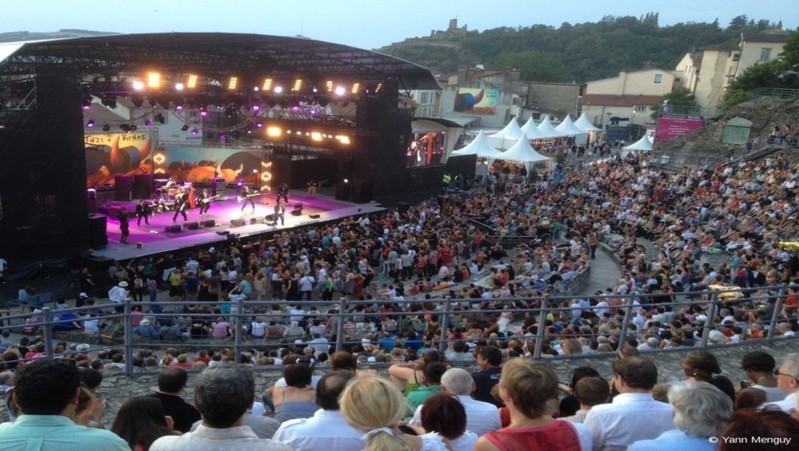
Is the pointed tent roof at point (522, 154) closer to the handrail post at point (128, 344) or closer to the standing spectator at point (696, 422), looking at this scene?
the handrail post at point (128, 344)

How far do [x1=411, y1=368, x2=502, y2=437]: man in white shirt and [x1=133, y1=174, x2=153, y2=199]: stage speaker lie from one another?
23115 millimetres

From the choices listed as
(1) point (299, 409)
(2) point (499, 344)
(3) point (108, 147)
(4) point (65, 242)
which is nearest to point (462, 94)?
(3) point (108, 147)

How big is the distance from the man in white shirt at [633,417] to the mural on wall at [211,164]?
→ 2473 cm

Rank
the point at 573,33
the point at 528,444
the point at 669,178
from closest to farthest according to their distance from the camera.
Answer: the point at 528,444, the point at 669,178, the point at 573,33

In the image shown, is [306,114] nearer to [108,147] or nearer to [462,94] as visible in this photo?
[108,147]

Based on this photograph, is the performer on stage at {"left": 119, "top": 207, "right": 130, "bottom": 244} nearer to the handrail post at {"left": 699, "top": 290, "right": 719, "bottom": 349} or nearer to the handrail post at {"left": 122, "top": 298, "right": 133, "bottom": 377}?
the handrail post at {"left": 122, "top": 298, "right": 133, "bottom": 377}

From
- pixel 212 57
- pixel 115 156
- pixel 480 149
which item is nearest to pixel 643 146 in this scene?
pixel 480 149

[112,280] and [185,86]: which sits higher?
A: [185,86]

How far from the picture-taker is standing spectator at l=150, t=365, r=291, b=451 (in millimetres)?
2303

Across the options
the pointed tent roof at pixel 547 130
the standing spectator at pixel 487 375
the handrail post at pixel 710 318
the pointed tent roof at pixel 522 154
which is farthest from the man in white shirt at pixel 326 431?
the pointed tent roof at pixel 547 130

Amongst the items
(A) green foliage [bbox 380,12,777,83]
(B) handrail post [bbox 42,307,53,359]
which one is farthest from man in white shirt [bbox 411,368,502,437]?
(A) green foliage [bbox 380,12,777,83]

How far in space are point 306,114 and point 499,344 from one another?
900 inches

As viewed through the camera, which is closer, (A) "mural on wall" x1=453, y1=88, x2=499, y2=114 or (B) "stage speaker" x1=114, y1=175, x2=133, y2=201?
(B) "stage speaker" x1=114, y1=175, x2=133, y2=201

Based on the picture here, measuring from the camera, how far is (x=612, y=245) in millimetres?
19062
